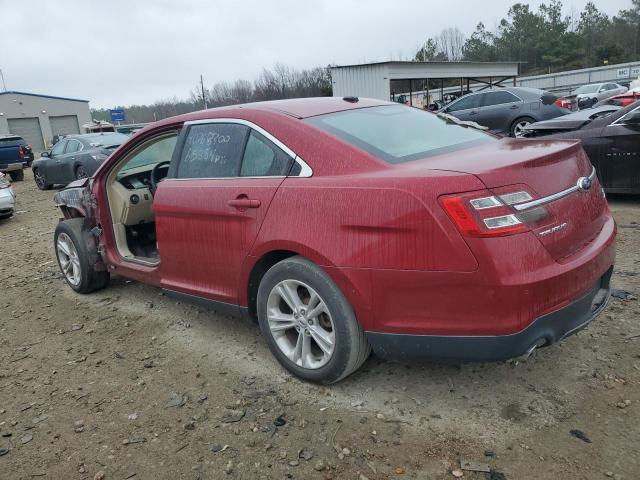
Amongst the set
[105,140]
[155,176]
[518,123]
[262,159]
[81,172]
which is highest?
[262,159]

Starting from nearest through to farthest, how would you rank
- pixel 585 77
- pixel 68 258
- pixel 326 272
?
pixel 326 272 < pixel 68 258 < pixel 585 77

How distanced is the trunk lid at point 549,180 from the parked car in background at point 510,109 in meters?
10.4

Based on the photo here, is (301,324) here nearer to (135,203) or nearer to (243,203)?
(243,203)

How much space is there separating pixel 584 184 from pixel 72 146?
1435cm

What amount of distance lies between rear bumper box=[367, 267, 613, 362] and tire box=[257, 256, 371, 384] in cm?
16

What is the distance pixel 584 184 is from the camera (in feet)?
9.19

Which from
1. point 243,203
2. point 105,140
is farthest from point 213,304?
point 105,140

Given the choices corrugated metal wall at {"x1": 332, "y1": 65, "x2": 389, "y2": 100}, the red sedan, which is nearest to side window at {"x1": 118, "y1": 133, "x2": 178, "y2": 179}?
the red sedan

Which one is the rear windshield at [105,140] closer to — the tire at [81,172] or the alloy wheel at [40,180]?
the tire at [81,172]

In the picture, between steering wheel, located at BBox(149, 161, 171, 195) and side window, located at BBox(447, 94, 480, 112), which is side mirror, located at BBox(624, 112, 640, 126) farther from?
side window, located at BBox(447, 94, 480, 112)

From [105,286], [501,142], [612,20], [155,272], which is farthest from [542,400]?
[612,20]

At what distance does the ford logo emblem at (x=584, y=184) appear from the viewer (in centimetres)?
278

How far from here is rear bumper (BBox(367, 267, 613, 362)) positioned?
2.41m

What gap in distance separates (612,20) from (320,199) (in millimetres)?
85714
